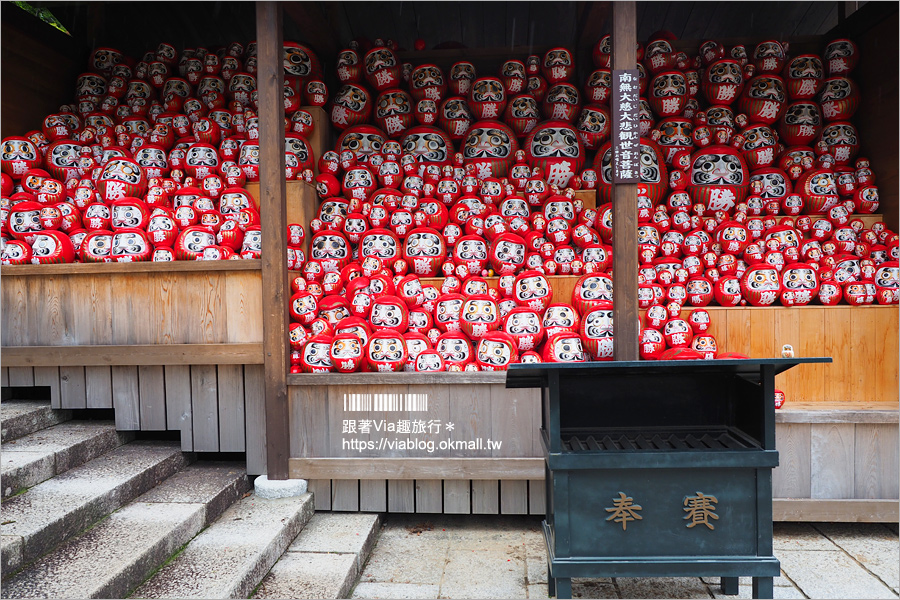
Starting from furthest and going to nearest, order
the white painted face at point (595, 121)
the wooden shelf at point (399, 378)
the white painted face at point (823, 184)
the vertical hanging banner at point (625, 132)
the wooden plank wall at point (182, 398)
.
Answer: the white painted face at point (595, 121), the white painted face at point (823, 184), the wooden plank wall at point (182, 398), the wooden shelf at point (399, 378), the vertical hanging banner at point (625, 132)

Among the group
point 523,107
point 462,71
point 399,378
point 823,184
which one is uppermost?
point 462,71

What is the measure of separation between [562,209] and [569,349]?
54.4 inches

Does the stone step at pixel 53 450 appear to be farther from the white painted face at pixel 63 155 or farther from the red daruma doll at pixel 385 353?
the white painted face at pixel 63 155

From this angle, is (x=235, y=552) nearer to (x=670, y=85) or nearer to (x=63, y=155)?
(x=63, y=155)

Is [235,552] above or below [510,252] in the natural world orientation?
below

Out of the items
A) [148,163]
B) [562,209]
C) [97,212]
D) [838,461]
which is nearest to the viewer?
[838,461]

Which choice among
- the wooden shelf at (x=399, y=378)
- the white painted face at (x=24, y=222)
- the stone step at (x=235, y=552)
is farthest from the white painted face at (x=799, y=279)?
the white painted face at (x=24, y=222)

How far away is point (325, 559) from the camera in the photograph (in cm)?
316

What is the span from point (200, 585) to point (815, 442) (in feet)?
12.3

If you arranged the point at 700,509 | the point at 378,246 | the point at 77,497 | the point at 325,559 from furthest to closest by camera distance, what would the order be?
the point at 378,246 < the point at 325,559 < the point at 77,497 < the point at 700,509

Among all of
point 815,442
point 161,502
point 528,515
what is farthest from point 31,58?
point 815,442

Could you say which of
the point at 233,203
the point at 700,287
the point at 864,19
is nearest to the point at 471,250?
the point at 700,287

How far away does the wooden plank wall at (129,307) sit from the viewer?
380 centimetres

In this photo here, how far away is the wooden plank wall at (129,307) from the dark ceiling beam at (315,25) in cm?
218
